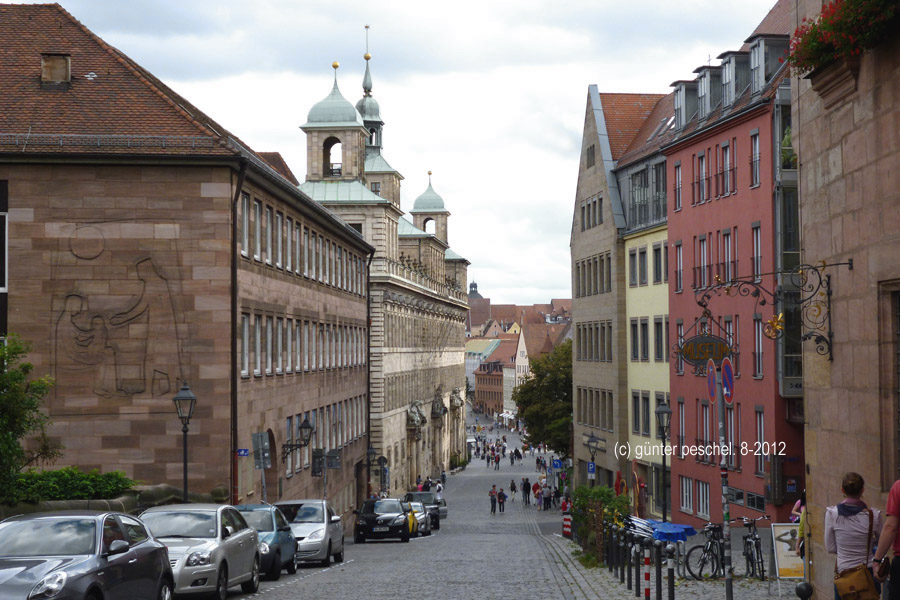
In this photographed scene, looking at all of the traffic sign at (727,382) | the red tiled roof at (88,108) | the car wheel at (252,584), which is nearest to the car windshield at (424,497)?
the red tiled roof at (88,108)

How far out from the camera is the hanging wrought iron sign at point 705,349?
20.2m

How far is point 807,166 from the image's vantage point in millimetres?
16312

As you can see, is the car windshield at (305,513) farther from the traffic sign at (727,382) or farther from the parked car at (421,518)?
the parked car at (421,518)

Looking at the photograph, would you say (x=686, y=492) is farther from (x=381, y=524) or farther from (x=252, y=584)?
(x=252, y=584)

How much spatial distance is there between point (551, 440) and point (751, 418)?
Result: 42048mm

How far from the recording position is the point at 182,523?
19000mm

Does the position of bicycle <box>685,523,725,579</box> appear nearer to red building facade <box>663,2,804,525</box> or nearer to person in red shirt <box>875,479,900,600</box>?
red building facade <box>663,2,804,525</box>

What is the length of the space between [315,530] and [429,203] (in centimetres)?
11561

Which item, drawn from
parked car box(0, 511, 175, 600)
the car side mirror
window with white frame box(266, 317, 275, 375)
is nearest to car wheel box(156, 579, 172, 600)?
parked car box(0, 511, 175, 600)

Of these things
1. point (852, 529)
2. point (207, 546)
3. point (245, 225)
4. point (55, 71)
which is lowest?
point (207, 546)

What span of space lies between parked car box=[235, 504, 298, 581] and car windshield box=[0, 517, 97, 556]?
336 inches

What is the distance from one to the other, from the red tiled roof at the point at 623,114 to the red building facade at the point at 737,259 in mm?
9361

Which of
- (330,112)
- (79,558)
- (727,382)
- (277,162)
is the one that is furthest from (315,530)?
(330,112)

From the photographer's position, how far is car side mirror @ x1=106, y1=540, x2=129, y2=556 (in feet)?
45.6
